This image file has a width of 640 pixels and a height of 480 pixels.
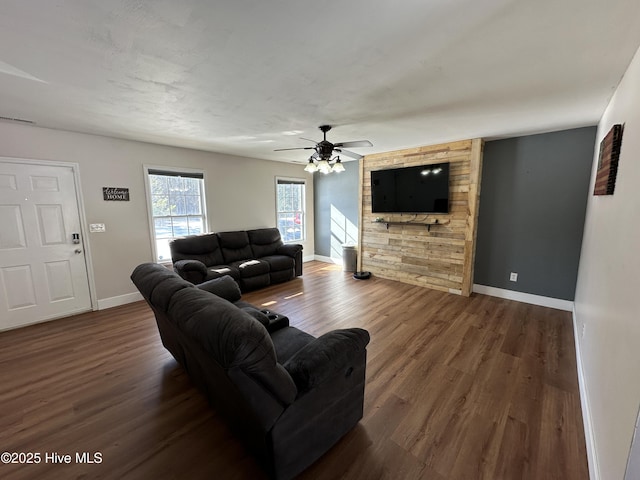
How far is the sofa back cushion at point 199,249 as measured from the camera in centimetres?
421

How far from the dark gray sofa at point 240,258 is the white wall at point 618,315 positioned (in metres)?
4.09

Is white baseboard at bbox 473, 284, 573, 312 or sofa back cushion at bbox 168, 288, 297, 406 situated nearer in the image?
sofa back cushion at bbox 168, 288, 297, 406

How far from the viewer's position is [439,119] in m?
2.95

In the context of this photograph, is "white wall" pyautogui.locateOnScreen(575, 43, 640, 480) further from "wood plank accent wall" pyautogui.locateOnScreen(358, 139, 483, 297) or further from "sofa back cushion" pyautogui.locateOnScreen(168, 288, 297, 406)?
"wood plank accent wall" pyautogui.locateOnScreen(358, 139, 483, 297)

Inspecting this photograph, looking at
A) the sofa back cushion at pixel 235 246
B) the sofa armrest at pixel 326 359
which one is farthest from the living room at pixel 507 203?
the sofa armrest at pixel 326 359

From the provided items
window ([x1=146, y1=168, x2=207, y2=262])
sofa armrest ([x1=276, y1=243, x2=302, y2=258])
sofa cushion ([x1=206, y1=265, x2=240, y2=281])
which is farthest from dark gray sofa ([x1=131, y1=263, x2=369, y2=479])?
sofa armrest ([x1=276, y1=243, x2=302, y2=258])

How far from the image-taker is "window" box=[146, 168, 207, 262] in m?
4.25

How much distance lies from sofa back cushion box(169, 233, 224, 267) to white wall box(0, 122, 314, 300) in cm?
41

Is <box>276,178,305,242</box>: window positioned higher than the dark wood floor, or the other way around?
<box>276,178,305,242</box>: window

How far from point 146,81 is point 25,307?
11.2 ft

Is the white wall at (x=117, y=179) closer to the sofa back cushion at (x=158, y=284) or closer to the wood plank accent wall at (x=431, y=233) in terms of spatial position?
the sofa back cushion at (x=158, y=284)

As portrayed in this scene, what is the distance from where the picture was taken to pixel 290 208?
6.39m

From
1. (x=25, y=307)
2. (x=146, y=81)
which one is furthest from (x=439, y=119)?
(x=25, y=307)

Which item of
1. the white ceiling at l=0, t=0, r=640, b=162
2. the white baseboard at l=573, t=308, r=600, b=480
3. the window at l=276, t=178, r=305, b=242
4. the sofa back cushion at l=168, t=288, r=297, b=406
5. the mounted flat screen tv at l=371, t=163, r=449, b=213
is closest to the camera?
the sofa back cushion at l=168, t=288, r=297, b=406
